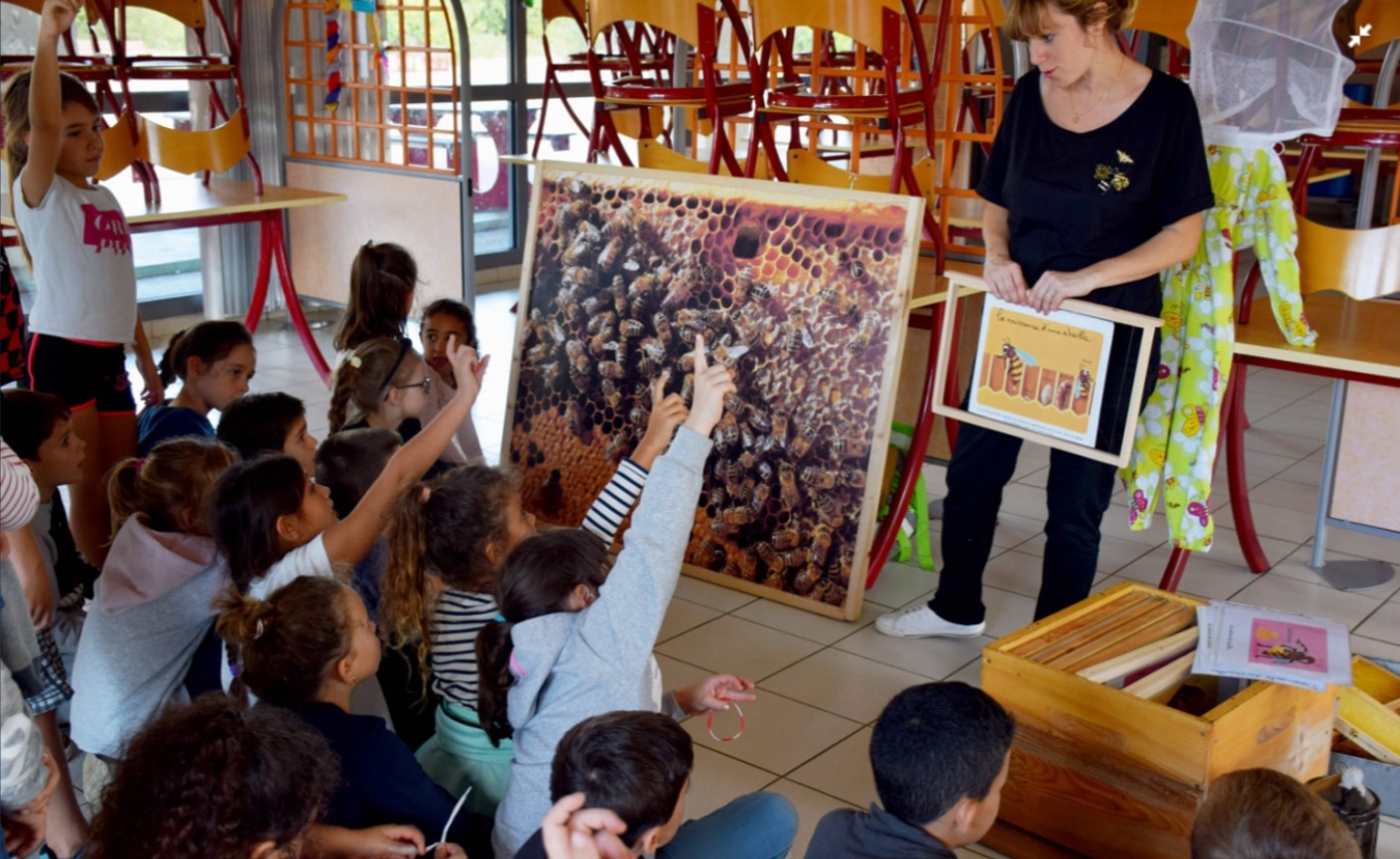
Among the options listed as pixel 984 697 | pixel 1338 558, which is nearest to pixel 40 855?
pixel 984 697

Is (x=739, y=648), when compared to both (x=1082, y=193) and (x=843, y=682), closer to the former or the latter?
(x=843, y=682)

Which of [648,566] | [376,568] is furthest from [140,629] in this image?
[648,566]

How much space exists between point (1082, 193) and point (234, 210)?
11.1 feet

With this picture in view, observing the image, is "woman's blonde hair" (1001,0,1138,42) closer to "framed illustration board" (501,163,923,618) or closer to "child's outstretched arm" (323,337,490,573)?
"framed illustration board" (501,163,923,618)

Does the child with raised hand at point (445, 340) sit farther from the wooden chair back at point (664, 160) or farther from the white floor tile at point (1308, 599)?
the white floor tile at point (1308, 599)

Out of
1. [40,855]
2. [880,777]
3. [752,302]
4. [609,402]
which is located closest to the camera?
[880,777]

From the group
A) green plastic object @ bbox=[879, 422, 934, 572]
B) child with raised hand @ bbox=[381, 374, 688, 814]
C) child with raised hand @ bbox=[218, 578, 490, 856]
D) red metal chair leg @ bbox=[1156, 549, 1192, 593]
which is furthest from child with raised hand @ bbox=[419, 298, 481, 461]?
red metal chair leg @ bbox=[1156, 549, 1192, 593]

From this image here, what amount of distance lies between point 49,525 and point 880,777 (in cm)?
185

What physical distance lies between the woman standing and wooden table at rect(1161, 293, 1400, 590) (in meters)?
0.42

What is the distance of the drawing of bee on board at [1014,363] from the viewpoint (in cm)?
287

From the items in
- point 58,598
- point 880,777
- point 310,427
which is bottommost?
point 310,427

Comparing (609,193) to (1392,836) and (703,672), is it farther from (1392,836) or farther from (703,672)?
(1392,836)

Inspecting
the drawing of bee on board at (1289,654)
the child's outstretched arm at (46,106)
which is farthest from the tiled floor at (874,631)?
the child's outstretched arm at (46,106)

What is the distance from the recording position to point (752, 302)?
11.0ft
